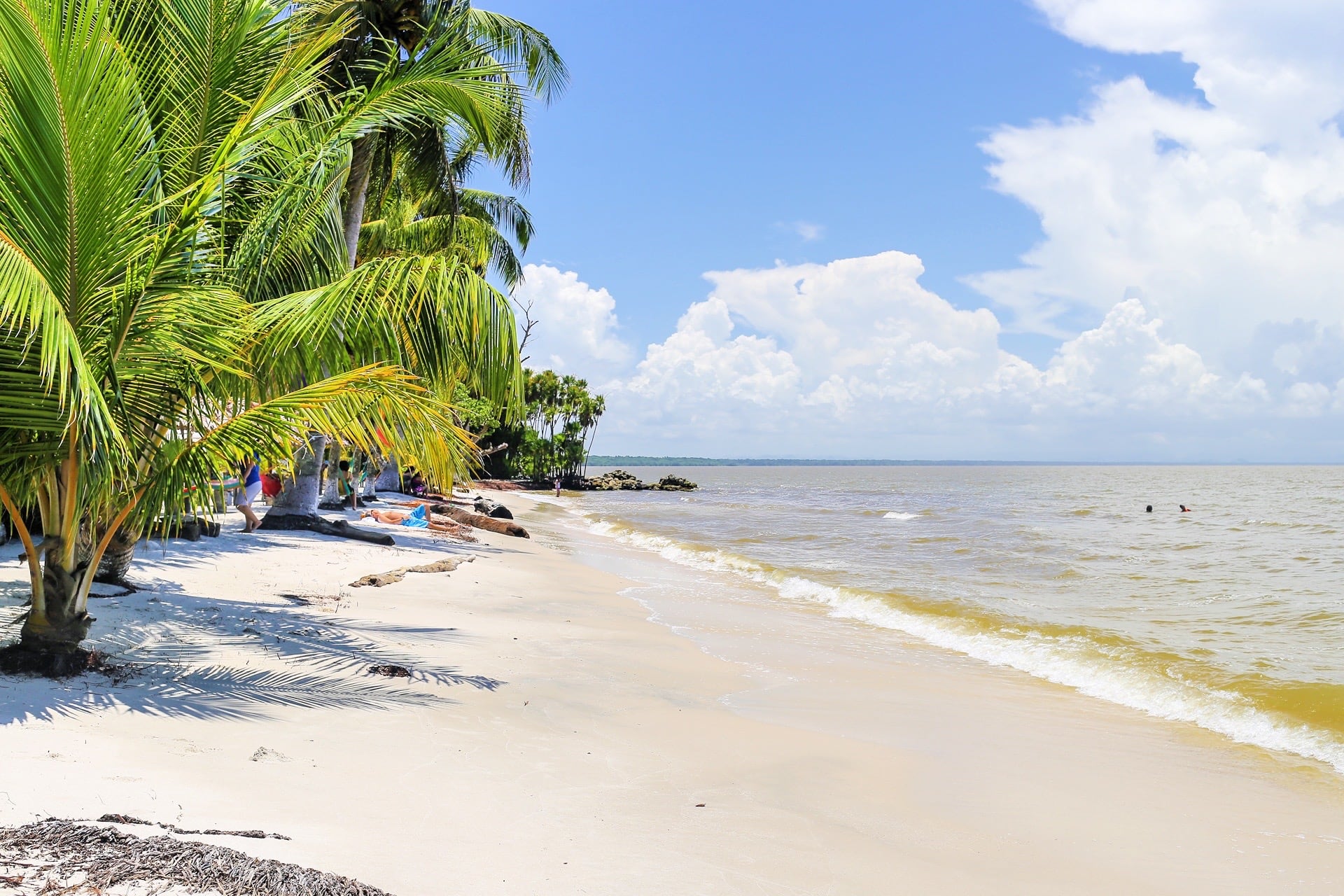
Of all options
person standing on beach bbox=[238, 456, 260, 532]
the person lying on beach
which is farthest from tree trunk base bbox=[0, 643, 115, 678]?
the person lying on beach

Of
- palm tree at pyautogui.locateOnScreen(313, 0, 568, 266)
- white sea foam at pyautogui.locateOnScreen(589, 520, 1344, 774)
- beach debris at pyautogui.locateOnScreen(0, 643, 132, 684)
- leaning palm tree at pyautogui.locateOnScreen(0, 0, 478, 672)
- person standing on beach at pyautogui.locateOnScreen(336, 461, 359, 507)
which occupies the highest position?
palm tree at pyautogui.locateOnScreen(313, 0, 568, 266)

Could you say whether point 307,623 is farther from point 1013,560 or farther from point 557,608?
point 1013,560

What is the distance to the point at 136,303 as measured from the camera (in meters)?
5.01

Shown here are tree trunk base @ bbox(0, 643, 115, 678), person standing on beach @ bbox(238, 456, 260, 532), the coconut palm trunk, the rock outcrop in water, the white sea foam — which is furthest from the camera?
the rock outcrop in water

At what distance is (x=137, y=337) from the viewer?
518 cm

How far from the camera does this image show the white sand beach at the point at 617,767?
3611mm

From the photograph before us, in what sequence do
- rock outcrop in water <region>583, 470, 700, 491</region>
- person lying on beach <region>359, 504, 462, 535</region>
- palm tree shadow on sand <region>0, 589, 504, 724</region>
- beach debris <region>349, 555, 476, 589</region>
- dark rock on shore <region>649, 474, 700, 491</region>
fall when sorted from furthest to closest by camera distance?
dark rock on shore <region>649, 474, 700, 491</region> → rock outcrop in water <region>583, 470, 700, 491</region> → person lying on beach <region>359, 504, 462, 535</region> → beach debris <region>349, 555, 476, 589</region> → palm tree shadow on sand <region>0, 589, 504, 724</region>

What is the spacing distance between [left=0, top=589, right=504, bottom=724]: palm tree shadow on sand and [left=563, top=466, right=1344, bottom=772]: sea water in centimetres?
600

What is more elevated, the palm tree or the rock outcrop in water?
the palm tree

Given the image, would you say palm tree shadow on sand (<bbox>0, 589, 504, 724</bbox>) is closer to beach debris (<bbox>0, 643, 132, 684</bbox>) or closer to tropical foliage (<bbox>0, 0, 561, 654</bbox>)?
beach debris (<bbox>0, 643, 132, 684</bbox>)

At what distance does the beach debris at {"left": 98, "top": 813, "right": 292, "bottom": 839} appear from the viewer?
3.13 meters

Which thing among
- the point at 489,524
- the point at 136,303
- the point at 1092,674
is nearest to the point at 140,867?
the point at 136,303

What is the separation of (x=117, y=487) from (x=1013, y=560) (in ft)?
60.9

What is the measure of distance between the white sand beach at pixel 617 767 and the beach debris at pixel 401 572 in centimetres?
170
